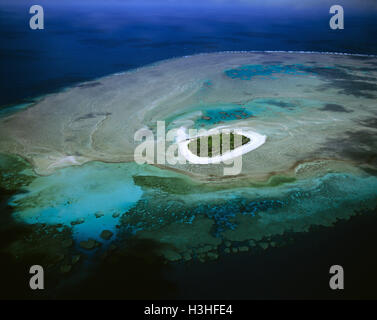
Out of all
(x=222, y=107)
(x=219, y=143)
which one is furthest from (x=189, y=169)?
(x=222, y=107)

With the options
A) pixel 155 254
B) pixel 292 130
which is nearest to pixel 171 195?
pixel 155 254

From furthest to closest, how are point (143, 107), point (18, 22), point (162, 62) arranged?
point (18, 22), point (162, 62), point (143, 107)

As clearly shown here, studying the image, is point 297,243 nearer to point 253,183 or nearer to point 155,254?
point 253,183

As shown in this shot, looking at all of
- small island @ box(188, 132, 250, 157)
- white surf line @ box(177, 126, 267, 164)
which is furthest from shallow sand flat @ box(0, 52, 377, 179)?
small island @ box(188, 132, 250, 157)

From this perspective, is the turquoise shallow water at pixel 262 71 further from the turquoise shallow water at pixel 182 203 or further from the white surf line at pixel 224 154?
the turquoise shallow water at pixel 182 203

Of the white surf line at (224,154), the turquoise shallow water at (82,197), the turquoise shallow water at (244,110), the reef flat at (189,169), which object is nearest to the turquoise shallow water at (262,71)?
the reef flat at (189,169)

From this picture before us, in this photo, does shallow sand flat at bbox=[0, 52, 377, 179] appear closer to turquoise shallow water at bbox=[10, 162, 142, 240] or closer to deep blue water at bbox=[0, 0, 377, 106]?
turquoise shallow water at bbox=[10, 162, 142, 240]
